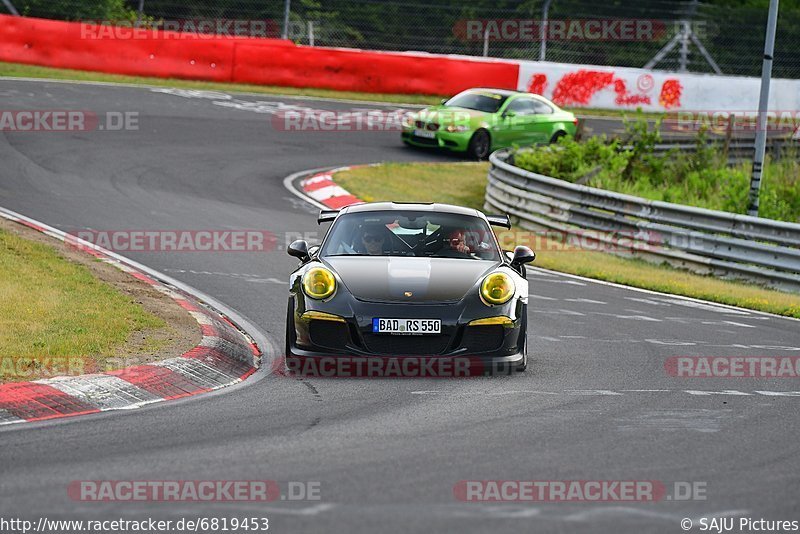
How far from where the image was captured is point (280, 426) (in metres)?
7.00

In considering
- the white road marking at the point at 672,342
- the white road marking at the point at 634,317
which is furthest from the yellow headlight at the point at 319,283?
the white road marking at the point at 634,317

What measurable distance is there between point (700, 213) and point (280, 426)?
1151 cm

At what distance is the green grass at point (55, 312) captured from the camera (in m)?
8.42

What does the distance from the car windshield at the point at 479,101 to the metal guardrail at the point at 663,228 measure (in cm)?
577

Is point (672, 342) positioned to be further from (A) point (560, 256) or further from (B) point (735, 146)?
(B) point (735, 146)

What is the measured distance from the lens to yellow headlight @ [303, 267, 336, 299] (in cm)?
892

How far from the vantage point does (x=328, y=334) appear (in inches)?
347

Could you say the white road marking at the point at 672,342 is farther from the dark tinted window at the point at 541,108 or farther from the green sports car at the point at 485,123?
the dark tinted window at the point at 541,108

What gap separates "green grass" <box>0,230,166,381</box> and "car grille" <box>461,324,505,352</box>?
2.48 metres

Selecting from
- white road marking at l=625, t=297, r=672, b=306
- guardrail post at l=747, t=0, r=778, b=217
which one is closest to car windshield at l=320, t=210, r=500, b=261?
white road marking at l=625, t=297, r=672, b=306

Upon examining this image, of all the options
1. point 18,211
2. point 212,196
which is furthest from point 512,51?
point 18,211

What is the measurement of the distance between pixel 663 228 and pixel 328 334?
32.8ft

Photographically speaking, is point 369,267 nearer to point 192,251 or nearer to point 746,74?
point 192,251

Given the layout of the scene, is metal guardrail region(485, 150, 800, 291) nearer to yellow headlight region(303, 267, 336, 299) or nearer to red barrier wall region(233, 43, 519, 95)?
yellow headlight region(303, 267, 336, 299)
